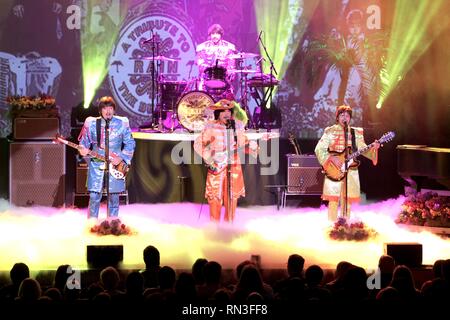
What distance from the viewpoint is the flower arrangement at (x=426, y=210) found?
9.80 metres

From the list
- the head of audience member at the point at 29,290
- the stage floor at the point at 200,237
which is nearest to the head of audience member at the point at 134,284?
the head of audience member at the point at 29,290

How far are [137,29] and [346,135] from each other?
540cm

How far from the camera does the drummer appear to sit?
1278cm

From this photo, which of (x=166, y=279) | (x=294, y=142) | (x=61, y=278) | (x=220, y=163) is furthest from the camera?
(x=294, y=142)

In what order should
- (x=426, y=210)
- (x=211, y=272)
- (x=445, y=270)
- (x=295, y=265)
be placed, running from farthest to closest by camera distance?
(x=426, y=210) → (x=295, y=265) → (x=211, y=272) → (x=445, y=270)

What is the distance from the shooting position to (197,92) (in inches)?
487

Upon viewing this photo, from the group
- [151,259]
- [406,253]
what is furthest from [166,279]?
[406,253]

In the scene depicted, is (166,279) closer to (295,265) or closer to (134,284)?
(134,284)

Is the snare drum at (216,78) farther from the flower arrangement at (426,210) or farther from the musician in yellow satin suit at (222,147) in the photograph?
the flower arrangement at (426,210)

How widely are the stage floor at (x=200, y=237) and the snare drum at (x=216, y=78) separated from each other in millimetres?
2148

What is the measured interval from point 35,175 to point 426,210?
247 inches

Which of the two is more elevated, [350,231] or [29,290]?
[29,290]
